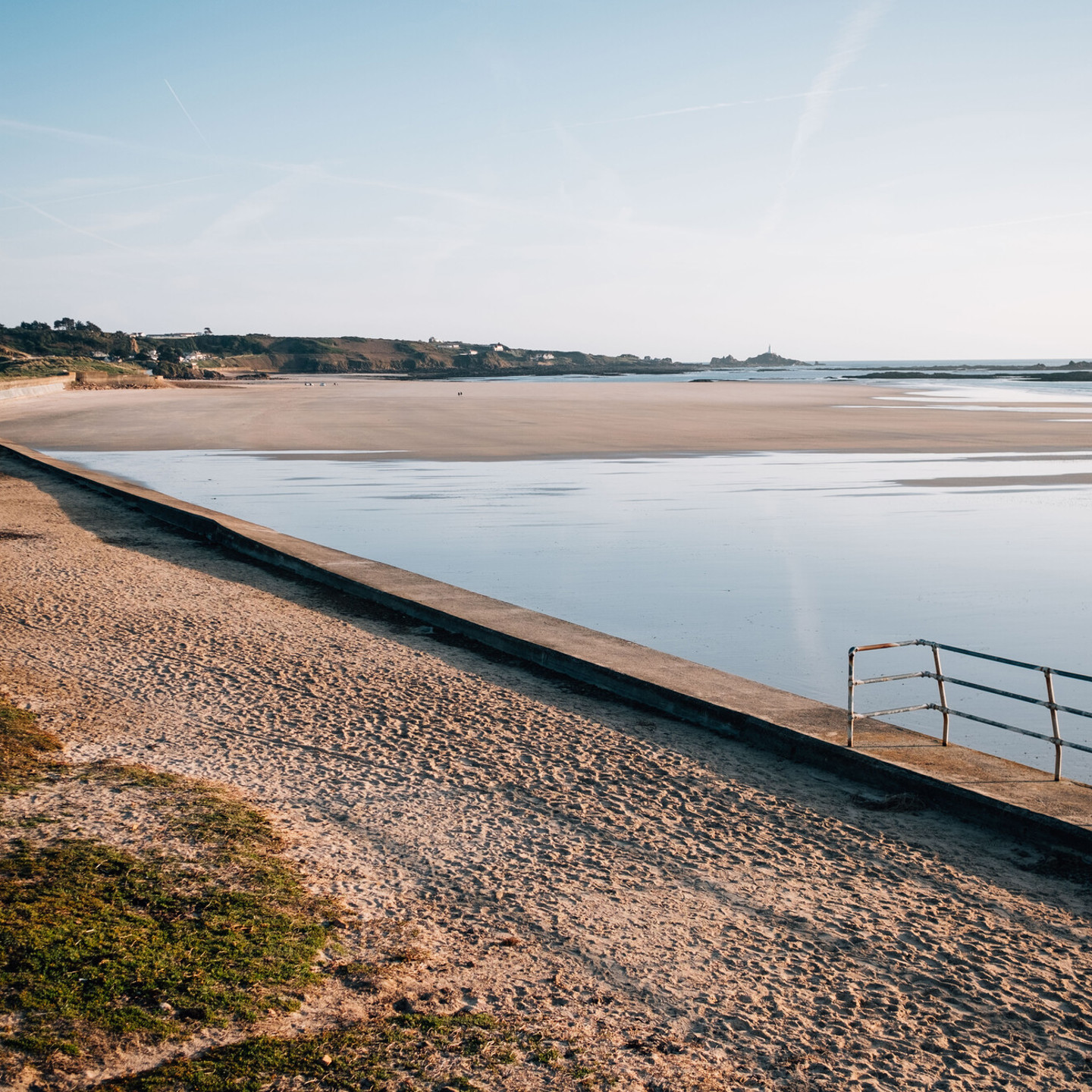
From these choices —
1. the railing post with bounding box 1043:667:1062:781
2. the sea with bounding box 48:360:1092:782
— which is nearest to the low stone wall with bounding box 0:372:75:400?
the sea with bounding box 48:360:1092:782

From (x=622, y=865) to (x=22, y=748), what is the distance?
3.54 meters

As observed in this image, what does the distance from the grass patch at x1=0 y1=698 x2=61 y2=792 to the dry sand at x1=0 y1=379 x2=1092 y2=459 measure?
20.2m

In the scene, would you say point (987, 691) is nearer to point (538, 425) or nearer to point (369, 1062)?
point (369, 1062)

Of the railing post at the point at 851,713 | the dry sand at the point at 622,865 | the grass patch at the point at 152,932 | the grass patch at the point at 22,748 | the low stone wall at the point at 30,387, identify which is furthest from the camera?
the low stone wall at the point at 30,387

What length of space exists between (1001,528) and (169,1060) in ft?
47.8

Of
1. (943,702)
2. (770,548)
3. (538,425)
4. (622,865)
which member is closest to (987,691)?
(943,702)

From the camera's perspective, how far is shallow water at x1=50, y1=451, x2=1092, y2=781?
9445 mm

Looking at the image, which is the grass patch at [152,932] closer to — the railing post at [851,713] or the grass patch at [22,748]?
the grass patch at [22,748]

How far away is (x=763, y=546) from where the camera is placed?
47.3ft

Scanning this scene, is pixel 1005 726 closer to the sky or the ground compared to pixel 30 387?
closer to the ground

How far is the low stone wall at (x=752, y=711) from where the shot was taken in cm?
554

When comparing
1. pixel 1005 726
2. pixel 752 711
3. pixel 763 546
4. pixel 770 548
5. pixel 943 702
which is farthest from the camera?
pixel 763 546

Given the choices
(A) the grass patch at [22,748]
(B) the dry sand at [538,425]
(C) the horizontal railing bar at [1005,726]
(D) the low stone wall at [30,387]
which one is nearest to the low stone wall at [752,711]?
(C) the horizontal railing bar at [1005,726]

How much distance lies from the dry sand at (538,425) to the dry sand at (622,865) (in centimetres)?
1931
